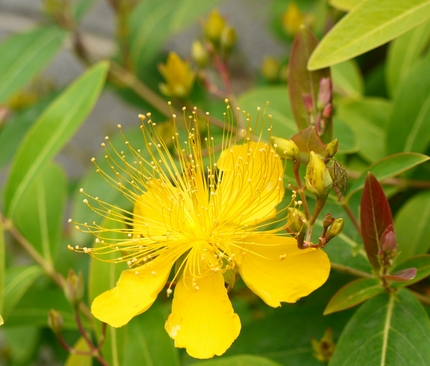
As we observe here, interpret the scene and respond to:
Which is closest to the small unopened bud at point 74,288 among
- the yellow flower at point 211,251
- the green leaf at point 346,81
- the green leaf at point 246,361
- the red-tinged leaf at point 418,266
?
the yellow flower at point 211,251

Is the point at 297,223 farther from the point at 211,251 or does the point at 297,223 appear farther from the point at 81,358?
the point at 81,358

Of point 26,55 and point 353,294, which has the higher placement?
point 26,55

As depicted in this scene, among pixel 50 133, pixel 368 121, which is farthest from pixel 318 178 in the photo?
pixel 50 133

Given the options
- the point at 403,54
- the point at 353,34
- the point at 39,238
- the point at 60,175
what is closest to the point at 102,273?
the point at 39,238

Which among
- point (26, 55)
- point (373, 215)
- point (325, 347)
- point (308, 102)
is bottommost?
point (325, 347)

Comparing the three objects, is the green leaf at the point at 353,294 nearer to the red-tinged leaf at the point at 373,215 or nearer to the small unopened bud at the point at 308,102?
the red-tinged leaf at the point at 373,215

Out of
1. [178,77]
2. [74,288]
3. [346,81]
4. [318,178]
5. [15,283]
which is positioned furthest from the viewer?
[346,81]

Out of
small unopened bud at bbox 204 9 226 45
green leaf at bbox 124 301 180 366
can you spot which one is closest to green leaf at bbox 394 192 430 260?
green leaf at bbox 124 301 180 366
